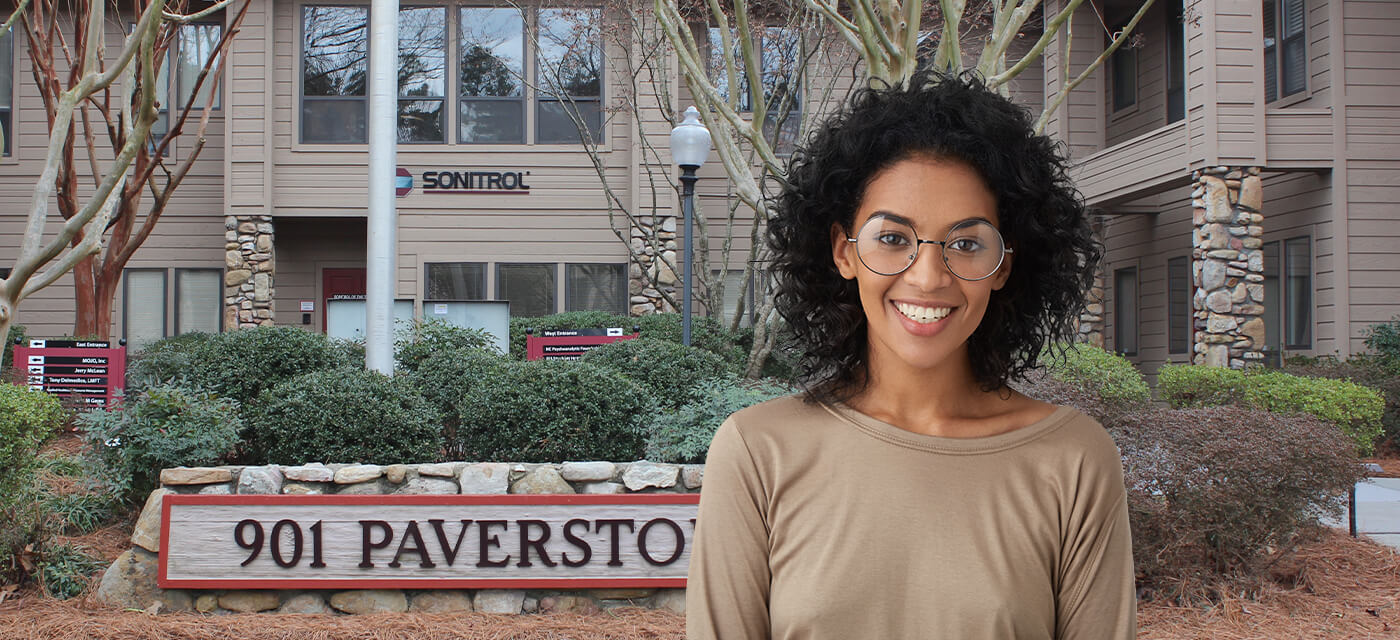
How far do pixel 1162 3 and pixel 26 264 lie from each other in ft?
48.9

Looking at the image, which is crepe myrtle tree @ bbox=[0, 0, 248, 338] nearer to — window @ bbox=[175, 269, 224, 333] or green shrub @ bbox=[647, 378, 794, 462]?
window @ bbox=[175, 269, 224, 333]

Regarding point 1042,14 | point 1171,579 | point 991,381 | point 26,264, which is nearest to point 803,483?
point 991,381

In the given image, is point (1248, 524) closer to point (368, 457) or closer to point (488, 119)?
point (368, 457)

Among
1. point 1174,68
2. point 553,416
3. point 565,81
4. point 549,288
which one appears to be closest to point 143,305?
point 549,288

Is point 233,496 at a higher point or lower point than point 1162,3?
lower

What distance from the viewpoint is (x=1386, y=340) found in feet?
37.9

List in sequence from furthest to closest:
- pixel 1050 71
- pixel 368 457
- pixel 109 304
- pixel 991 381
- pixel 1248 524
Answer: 1. pixel 1050 71
2. pixel 109 304
3. pixel 368 457
4. pixel 1248 524
5. pixel 991 381

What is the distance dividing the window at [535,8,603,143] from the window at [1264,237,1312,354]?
904 cm

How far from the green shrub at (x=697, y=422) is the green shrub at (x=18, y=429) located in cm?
305

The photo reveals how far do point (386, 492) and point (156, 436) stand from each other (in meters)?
1.40

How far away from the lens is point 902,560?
1.51m

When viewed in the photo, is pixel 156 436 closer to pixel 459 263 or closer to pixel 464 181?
pixel 459 263

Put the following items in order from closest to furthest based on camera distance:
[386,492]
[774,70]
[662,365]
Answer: [386,492] → [662,365] → [774,70]

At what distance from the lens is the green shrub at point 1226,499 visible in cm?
484
